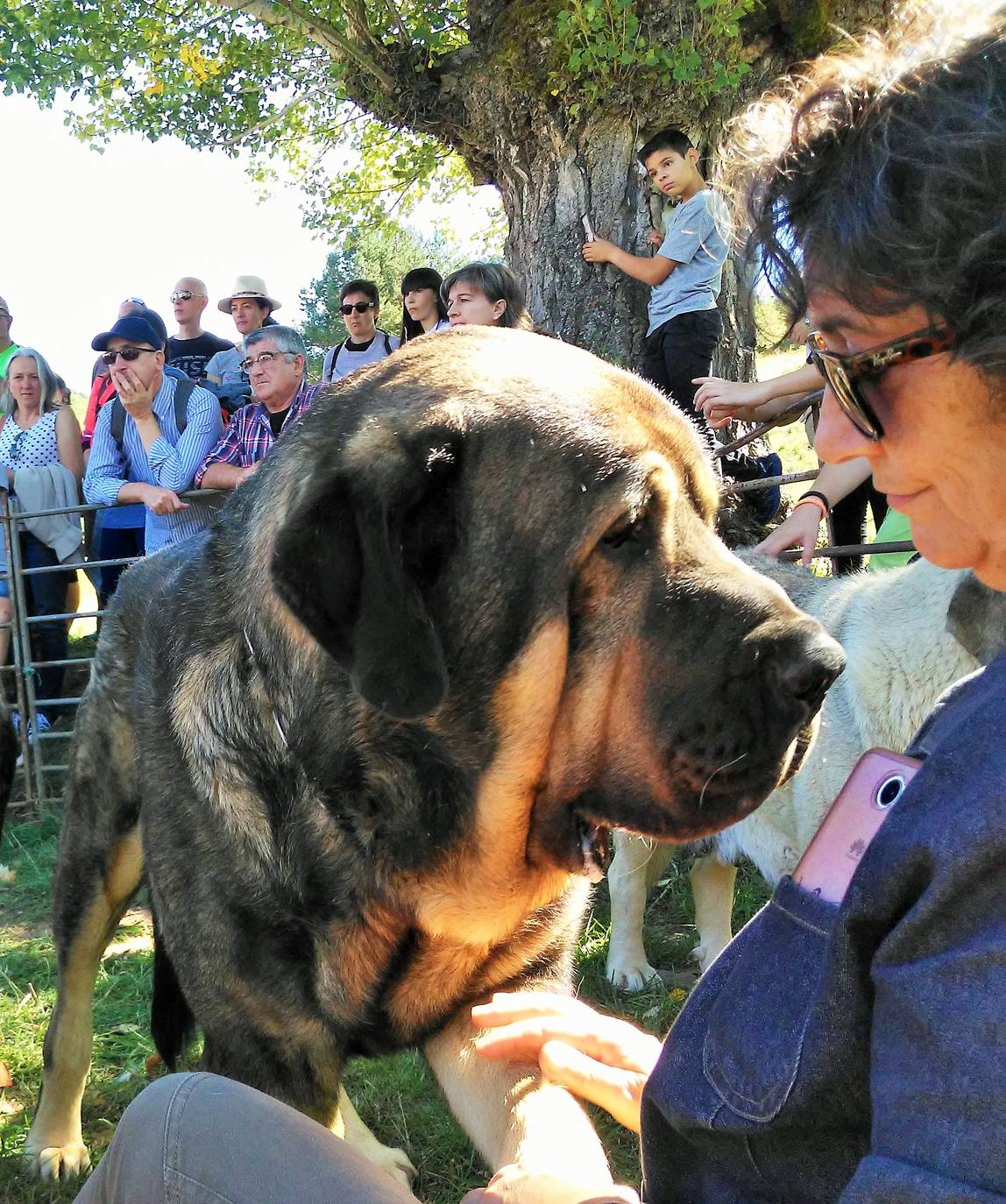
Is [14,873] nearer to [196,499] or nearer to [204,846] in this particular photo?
[196,499]

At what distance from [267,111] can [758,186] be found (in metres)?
12.1

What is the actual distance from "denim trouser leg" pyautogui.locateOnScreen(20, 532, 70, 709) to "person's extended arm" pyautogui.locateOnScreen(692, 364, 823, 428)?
212 inches

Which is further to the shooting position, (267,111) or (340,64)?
(267,111)

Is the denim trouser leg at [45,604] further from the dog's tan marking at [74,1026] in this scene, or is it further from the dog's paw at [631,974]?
the dog's paw at [631,974]

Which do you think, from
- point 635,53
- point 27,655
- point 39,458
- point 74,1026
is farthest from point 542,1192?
point 39,458

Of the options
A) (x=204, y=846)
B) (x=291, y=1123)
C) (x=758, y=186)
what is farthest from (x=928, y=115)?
(x=204, y=846)

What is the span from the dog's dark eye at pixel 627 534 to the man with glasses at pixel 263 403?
15.4 ft

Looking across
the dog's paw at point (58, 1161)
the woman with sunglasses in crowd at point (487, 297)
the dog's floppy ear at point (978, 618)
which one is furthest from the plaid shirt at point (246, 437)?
the dog's floppy ear at point (978, 618)

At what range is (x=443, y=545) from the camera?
7.07 feet

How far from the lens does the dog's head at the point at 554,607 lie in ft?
6.56

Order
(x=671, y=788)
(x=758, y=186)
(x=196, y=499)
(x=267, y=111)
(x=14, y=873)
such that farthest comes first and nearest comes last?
1. (x=267, y=111)
2. (x=196, y=499)
3. (x=14, y=873)
4. (x=671, y=788)
5. (x=758, y=186)

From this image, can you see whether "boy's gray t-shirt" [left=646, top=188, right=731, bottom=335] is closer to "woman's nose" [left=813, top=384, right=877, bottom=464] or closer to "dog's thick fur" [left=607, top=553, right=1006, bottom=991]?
"dog's thick fur" [left=607, top=553, right=1006, bottom=991]

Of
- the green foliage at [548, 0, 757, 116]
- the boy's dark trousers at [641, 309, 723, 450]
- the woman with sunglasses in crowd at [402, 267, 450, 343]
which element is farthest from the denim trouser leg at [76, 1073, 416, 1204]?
the green foliage at [548, 0, 757, 116]

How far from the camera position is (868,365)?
138 cm
